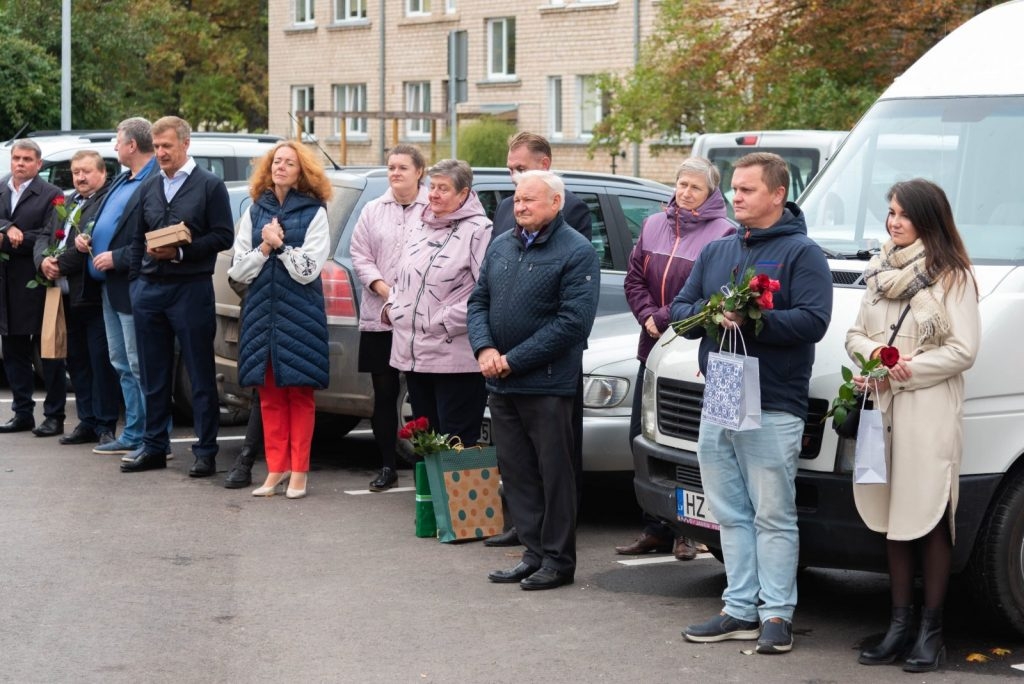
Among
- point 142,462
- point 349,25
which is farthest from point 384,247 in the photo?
point 349,25

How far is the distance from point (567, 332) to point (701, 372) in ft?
2.89

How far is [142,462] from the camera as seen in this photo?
10.5 meters

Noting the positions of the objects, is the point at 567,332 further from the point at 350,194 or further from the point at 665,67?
the point at 665,67

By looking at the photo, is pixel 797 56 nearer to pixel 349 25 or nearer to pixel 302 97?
pixel 349 25

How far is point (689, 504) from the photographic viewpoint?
695 centimetres

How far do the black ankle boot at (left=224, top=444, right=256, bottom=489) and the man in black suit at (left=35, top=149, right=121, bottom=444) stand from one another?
1.72m

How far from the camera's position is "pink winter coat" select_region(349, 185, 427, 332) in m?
9.60

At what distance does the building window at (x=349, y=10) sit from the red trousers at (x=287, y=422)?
1551 inches

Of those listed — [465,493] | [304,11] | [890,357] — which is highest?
[304,11]

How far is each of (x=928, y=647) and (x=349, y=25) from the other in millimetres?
43485

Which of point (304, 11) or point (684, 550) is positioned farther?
point (304, 11)

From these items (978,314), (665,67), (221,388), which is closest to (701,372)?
(978,314)

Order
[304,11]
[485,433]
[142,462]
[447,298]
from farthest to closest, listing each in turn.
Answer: [304,11] → [142,462] → [485,433] → [447,298]

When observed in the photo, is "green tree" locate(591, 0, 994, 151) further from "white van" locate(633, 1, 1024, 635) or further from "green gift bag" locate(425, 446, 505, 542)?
"green gift bag" locate(425, 446, 505, 542)
